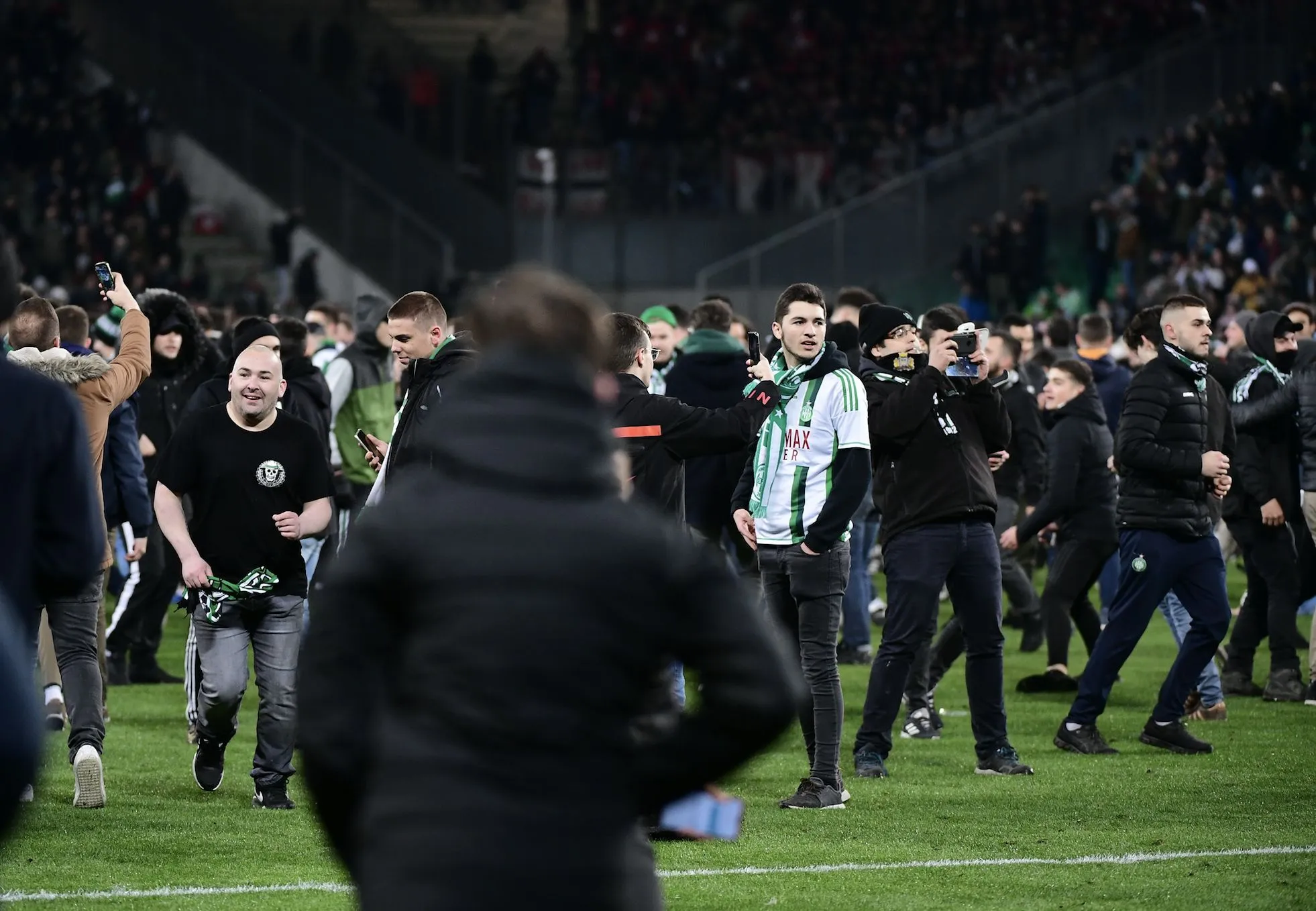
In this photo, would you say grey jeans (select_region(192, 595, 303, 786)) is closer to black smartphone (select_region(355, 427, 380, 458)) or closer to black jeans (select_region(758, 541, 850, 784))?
black smartphone (select_region(355, 427, 380, 458))

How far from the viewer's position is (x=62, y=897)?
6609 mm

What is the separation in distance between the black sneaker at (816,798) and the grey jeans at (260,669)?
2128 mm

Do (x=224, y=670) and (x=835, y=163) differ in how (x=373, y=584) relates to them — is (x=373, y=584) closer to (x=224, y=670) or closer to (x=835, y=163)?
(x=224, y=670)

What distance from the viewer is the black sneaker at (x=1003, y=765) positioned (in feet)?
30.1

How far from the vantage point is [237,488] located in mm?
8242

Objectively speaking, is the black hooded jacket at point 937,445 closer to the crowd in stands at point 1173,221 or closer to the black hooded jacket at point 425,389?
the black hooded jacket at point 425,389

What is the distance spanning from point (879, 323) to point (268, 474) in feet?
9.49

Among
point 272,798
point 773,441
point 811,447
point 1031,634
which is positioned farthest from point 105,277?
point 1031,634

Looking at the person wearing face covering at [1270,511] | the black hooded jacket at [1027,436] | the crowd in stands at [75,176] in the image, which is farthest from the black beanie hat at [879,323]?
the crowd in stands at [75,176]

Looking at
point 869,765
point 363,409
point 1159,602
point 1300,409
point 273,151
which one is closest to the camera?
point 869,765

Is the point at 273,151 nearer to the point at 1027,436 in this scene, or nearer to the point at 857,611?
the point at 857,611

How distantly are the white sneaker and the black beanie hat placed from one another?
3.88 meters

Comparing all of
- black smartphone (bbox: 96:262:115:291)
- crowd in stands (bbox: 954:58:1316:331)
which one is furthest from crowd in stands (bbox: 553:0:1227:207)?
black smartphone (bbox: 96:262:115:291)

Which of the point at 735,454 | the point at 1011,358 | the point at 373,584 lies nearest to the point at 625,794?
the point at 373,584
